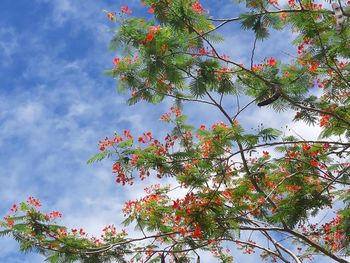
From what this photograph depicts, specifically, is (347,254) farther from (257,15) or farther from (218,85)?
(257,15)

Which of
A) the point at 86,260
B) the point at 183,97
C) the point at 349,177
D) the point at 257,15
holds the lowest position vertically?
the point at 349,177

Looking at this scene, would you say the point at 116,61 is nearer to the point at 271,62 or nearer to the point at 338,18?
the point at 271,62

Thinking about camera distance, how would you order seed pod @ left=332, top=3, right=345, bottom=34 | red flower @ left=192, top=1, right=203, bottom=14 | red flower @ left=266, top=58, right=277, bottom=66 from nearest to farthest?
seed pod @ left=332, top=3, right=345, bottom=34 → red flower @ left=192, top=1, right=203, bottom=14 → red flower @ left=266, top=58, right=277, bottom=66

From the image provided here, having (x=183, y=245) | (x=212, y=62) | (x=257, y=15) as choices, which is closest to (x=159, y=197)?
(x=183, y=245)

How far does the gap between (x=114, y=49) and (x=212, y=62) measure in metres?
1.46

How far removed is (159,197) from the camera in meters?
8.42

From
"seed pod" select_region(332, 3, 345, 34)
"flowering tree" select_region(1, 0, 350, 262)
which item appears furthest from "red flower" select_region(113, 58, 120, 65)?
"seed pod" select_region(332, 3, 345, 34)

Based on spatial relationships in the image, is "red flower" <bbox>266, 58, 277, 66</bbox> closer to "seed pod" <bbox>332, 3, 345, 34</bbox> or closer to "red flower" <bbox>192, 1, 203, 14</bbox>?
"red flower" <bbox>192, 1, 203, 14</bbox>

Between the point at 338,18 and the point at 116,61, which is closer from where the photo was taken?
the point at 338,18

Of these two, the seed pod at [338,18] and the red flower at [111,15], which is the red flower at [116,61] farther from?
the seed pod at [338,18]

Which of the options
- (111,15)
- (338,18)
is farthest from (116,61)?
(338,18)

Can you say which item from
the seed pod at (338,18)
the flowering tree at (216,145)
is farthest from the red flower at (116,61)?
the seed pod at (338,18)

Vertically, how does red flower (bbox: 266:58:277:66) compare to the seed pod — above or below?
above

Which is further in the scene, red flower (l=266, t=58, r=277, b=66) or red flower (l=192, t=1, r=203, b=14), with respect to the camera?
red flower (l=266, t=58, r=277, b=66)
